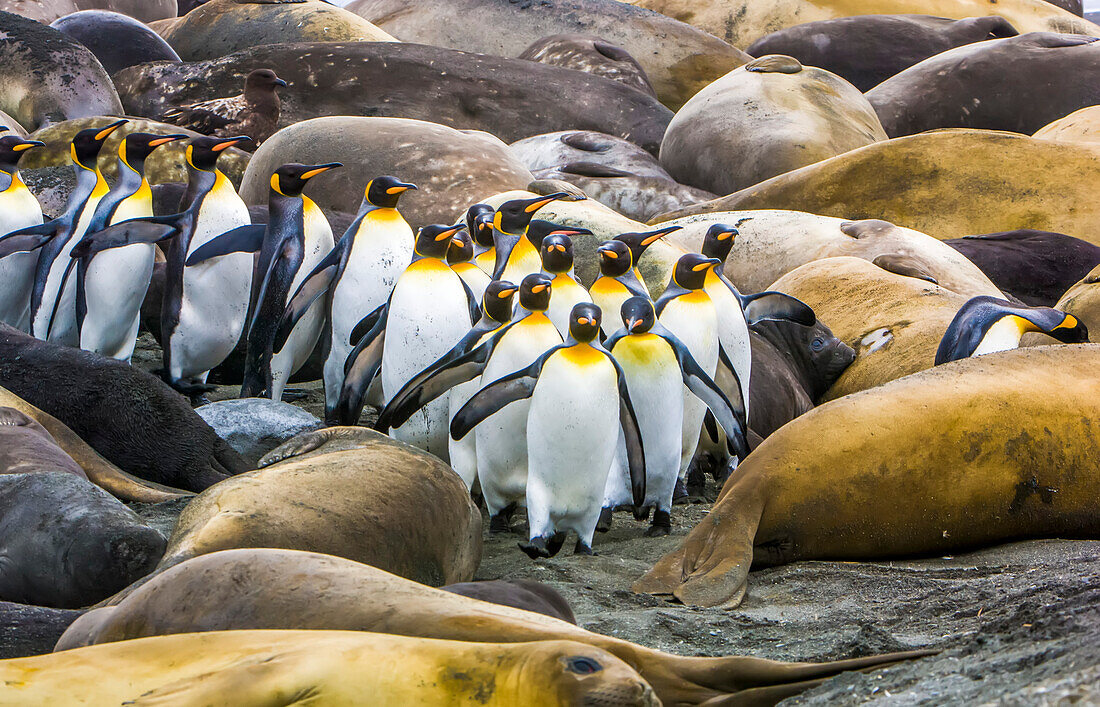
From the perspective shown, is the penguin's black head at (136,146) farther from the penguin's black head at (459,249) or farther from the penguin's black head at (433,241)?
the penguin's black head at (433,241)

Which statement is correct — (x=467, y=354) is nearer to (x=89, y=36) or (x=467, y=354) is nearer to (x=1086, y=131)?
(x=1086, y=131)

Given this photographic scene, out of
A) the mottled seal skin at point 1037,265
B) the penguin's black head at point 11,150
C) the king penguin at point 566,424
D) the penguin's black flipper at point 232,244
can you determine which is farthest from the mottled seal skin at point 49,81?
the king penguin at point 566,424

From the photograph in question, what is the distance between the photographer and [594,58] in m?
13.5

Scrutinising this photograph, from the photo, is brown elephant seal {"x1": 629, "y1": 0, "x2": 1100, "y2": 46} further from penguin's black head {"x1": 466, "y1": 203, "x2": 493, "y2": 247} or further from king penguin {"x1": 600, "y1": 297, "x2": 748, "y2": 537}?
king penguin {"x1": 600, "y1": 297, "x2": 748, "y2": 537}

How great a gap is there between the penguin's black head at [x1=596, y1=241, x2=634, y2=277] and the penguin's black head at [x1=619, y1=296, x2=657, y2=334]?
442 millimetres

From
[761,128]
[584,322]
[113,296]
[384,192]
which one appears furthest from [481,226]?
[761,128]

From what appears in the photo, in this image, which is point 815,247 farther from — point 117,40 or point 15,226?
point 117,40

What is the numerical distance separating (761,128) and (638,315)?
20.9 feet

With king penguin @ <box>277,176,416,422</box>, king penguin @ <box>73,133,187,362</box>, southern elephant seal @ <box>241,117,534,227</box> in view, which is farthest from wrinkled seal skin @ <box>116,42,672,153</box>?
king penguin @ <box>277,176,416,422</box>

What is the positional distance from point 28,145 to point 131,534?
4364 mm

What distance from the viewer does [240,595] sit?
2.29 meters

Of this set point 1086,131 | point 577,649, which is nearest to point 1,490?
point 577,649

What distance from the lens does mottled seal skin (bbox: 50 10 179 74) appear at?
44.0 feet

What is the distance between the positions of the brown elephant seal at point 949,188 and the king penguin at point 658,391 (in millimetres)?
4357
